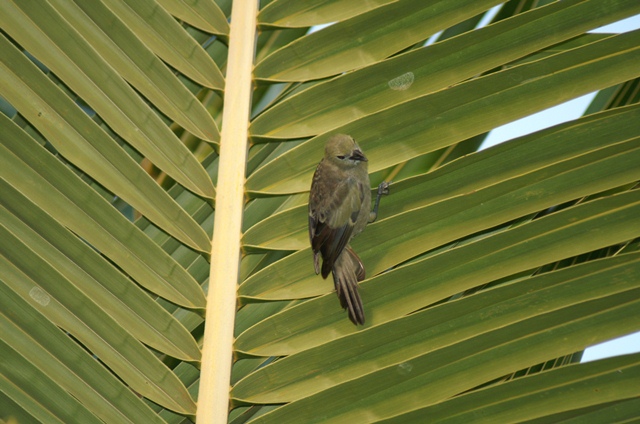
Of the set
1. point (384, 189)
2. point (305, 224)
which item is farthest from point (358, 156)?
point (305, 224)

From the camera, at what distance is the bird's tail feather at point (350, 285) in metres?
2.49

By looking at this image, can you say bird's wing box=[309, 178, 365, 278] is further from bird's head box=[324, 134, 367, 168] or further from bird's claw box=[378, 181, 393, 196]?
bird's claw box=[378, 181, 393, 196]

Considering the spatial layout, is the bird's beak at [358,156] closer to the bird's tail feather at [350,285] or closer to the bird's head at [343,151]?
the bird's head at [343,151]

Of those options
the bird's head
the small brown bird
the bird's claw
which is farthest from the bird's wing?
the bird's claw

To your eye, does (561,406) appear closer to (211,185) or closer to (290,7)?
(211,185)

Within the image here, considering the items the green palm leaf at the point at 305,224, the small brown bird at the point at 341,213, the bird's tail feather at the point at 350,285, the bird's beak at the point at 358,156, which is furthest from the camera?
the bird's beak at the point at 358,156

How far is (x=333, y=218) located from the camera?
313 centimetres

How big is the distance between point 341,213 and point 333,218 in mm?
105

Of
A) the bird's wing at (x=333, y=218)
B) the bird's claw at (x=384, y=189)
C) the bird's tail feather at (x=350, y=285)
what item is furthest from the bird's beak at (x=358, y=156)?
the bird's tail feather at (x=350, y=285)

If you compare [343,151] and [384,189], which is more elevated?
Result: [343,151]

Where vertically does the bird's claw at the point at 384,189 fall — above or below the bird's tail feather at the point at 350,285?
above

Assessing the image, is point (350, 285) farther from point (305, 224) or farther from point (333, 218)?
point (333, 218)

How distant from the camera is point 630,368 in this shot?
6.93 feet

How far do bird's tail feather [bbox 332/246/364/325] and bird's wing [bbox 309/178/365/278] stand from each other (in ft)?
0.21
